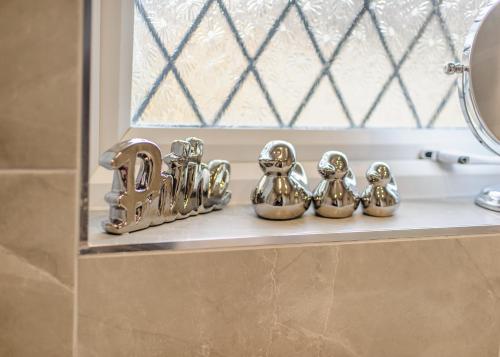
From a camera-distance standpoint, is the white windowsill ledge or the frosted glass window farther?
the frosted glass window

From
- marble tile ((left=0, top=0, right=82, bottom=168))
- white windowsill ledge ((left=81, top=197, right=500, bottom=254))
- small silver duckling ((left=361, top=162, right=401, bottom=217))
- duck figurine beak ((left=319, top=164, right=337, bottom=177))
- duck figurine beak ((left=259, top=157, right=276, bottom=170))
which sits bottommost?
white windowsill ledge ((left=81, top=197, right=500, bottom=254))

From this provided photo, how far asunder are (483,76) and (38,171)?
1.93 ft

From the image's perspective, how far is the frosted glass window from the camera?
70 centimetres

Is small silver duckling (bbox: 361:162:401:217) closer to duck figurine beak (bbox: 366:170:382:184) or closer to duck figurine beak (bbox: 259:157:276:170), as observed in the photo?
duck figurine beak (bbox: 366:170:382:184)

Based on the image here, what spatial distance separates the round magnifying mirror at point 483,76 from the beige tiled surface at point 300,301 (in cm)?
18

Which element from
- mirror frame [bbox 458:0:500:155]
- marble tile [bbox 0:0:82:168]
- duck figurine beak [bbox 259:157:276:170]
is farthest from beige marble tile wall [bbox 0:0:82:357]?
mirror frame [bbox 458:0:500:155]

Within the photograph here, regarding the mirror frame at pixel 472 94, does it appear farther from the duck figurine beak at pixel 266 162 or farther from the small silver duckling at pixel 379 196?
the duck figurine beak at pixel 266 162

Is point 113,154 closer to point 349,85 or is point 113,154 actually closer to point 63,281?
point 63,281

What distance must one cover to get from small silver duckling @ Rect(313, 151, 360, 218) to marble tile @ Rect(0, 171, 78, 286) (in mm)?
301

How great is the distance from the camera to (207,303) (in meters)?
0.50

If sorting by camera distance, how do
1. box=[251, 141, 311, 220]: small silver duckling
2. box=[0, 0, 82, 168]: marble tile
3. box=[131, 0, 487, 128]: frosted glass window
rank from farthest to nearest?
box=[131, 0, 487, 128]: frosted glass window
box=[251, 141, 311, 220]: small silver duckling
box=[0, 0, 82, 168]: marble tile

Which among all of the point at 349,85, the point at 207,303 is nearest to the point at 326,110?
the point at 349,85

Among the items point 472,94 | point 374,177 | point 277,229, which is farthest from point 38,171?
point 472,94

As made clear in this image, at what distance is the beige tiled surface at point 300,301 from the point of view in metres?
0.48
